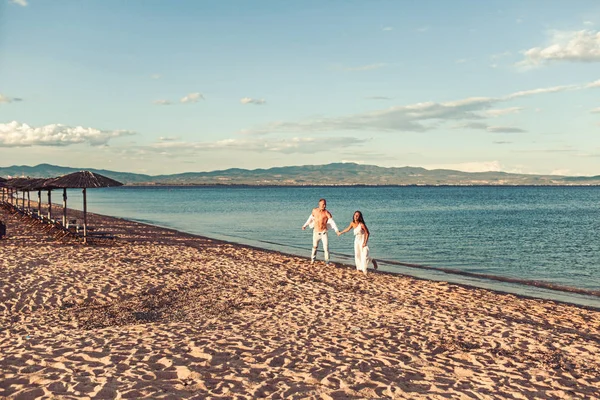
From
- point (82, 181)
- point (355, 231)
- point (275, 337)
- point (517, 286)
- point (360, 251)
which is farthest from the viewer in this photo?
point (82, 181)

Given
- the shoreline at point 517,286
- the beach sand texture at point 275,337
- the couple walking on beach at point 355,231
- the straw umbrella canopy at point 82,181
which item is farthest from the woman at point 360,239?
the straw umbrella canopy at point 82,181

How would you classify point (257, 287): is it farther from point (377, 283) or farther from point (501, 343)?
point (501, 343)

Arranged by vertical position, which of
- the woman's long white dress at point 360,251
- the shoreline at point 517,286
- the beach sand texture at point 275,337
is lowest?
the shoreline at point 517,286

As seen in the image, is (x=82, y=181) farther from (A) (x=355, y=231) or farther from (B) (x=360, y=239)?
(B) (x=360, y=239)

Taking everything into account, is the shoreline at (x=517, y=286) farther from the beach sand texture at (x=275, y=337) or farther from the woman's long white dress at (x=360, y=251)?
the woman's long white dress at (x=360, y=251)

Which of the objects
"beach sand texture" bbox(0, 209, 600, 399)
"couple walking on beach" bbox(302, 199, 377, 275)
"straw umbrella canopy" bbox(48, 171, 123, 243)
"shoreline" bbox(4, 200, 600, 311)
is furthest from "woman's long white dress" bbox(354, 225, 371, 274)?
"straw umbrella canopy" bbox(48, 171, 123, 243)

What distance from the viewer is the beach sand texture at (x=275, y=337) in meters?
5.76

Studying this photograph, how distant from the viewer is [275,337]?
769 centimetres

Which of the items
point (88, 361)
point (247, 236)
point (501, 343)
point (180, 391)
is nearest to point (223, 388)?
point (180, 391)

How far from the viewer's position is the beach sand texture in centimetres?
576

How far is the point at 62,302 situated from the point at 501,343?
8.18m

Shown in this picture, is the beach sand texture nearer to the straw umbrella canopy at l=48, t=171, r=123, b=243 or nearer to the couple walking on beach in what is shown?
the couple walking on beach

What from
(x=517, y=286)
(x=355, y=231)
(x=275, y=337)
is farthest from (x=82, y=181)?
(x=517, y=286)

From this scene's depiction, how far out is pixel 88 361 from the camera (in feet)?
20.7
